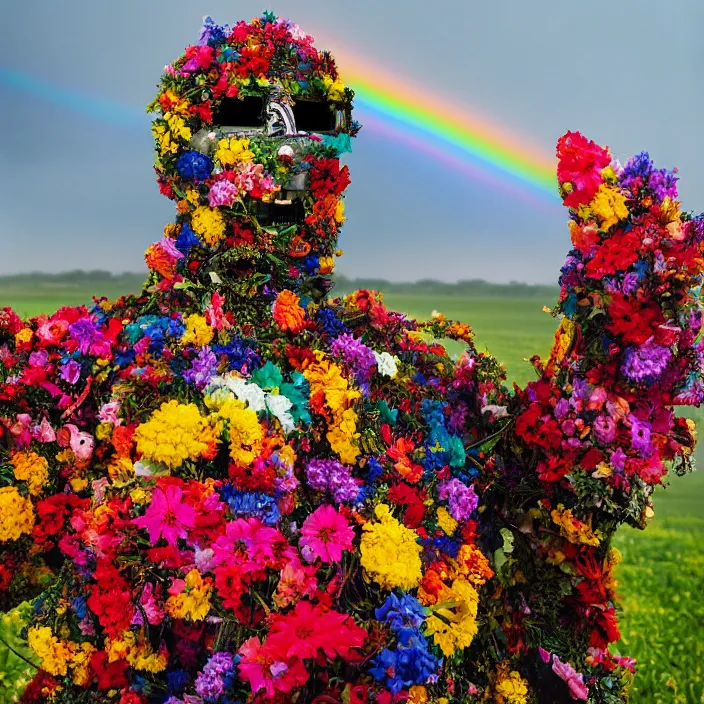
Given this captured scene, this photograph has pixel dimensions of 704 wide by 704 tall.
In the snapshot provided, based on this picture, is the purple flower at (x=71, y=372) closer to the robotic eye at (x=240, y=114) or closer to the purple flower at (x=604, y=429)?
the robotic eye at (x=240, y=114)

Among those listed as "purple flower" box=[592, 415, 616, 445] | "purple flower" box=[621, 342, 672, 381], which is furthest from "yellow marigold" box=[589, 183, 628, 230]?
"purple flower" box=[592, 415, 616, 445]

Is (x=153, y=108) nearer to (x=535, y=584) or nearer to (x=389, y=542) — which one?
(x=389, y=542)

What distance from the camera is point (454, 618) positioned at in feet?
10.7

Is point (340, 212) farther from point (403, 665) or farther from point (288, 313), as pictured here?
point (403, 665)

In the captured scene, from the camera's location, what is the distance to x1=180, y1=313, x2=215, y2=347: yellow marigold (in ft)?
11.2

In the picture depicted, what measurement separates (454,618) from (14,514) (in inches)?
82.4

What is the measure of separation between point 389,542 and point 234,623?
0.70m

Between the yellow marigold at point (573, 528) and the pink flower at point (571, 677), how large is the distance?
2.30 feet

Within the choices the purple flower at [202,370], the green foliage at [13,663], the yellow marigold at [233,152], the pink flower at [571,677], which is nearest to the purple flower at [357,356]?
the purple flower at [202,370]

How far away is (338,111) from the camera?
3.71 meters

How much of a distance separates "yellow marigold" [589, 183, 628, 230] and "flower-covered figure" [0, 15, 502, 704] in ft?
3.37

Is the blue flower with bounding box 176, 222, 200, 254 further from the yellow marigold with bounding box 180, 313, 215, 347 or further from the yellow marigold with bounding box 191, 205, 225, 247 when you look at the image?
the yellow marigold with bounding box 180, 313, 215, 347

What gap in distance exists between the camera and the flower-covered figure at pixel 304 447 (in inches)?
117

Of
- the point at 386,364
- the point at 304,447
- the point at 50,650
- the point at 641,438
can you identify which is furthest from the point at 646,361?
the point at 50,650
